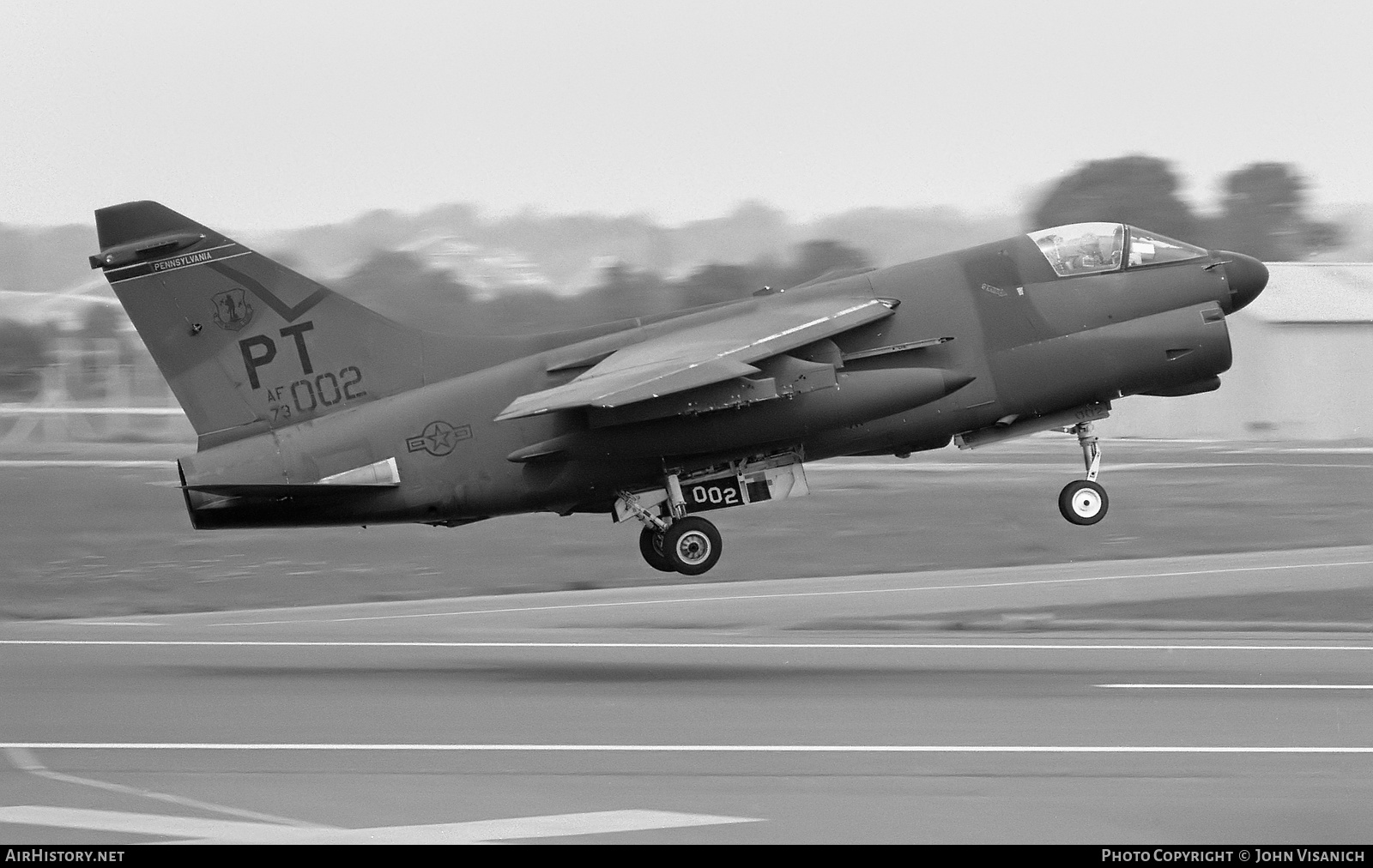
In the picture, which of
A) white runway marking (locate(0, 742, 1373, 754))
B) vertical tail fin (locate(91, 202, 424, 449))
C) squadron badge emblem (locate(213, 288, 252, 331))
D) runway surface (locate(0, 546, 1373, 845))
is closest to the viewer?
runway surface (locate(0, 546, 1373, 845))

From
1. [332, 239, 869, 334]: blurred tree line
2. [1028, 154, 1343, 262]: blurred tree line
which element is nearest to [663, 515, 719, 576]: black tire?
[332, 239, 869, 334]: blurred tree line

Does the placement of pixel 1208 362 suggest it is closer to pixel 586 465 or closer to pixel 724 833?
pixel 586 465

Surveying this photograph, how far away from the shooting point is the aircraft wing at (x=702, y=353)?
55.6ft

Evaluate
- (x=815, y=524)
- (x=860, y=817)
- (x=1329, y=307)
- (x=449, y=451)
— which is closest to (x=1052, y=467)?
(x=815, y=524)

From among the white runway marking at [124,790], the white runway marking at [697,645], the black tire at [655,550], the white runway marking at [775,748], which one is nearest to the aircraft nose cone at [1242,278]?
the white runway marking at [697,645]

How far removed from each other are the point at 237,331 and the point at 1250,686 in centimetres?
1241

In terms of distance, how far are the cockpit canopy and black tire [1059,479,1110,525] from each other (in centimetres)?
259

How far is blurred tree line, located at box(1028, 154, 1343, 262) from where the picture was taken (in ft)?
222

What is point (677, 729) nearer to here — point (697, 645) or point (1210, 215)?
point (697, 645)

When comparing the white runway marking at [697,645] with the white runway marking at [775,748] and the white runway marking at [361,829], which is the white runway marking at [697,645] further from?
the white runway marking at [361,829]

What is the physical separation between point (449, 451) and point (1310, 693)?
9917mm

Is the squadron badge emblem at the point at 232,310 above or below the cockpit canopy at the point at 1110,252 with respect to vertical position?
above

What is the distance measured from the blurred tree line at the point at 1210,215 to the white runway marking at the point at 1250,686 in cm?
4492

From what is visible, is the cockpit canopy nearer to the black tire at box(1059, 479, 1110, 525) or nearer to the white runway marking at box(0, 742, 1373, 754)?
the black tire at box(1059, 479, 1110, 525)
